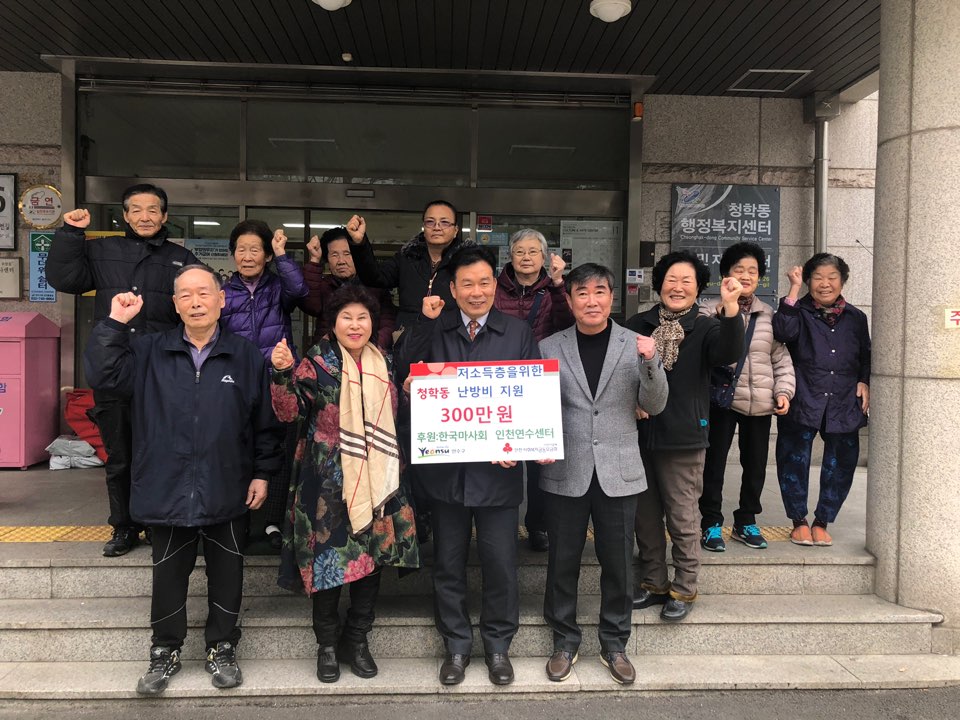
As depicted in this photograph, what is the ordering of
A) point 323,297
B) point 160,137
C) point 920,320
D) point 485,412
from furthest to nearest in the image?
point 160,137 → point 323,297 → point 920,320 → point 485,412

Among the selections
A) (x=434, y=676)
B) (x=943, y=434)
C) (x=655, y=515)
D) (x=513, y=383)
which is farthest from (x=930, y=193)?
(x=434, y=676)

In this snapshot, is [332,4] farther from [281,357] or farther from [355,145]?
[281,357]

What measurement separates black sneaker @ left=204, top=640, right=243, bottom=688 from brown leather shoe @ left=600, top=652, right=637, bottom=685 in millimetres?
1839

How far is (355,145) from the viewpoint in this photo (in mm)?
7016

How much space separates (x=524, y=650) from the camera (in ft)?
11.9

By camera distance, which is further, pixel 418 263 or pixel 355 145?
pixel 355 145

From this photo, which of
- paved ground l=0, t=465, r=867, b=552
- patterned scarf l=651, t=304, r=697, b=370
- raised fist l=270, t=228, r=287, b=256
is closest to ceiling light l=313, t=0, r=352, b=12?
raised fist l=270, t=228, r=287, b=256

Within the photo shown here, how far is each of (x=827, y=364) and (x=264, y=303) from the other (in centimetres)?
351

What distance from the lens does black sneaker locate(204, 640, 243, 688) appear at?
3240 millimetres

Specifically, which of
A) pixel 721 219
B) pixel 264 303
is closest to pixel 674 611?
pixel 264 303

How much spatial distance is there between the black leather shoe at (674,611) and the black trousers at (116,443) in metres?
3.12

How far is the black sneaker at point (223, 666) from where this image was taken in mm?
3240

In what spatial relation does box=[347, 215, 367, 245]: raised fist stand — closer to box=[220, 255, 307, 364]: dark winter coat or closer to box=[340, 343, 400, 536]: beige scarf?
box=[220, 255, 307, 364]: dark winter coat

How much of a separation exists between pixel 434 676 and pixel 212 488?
1.46 meters
